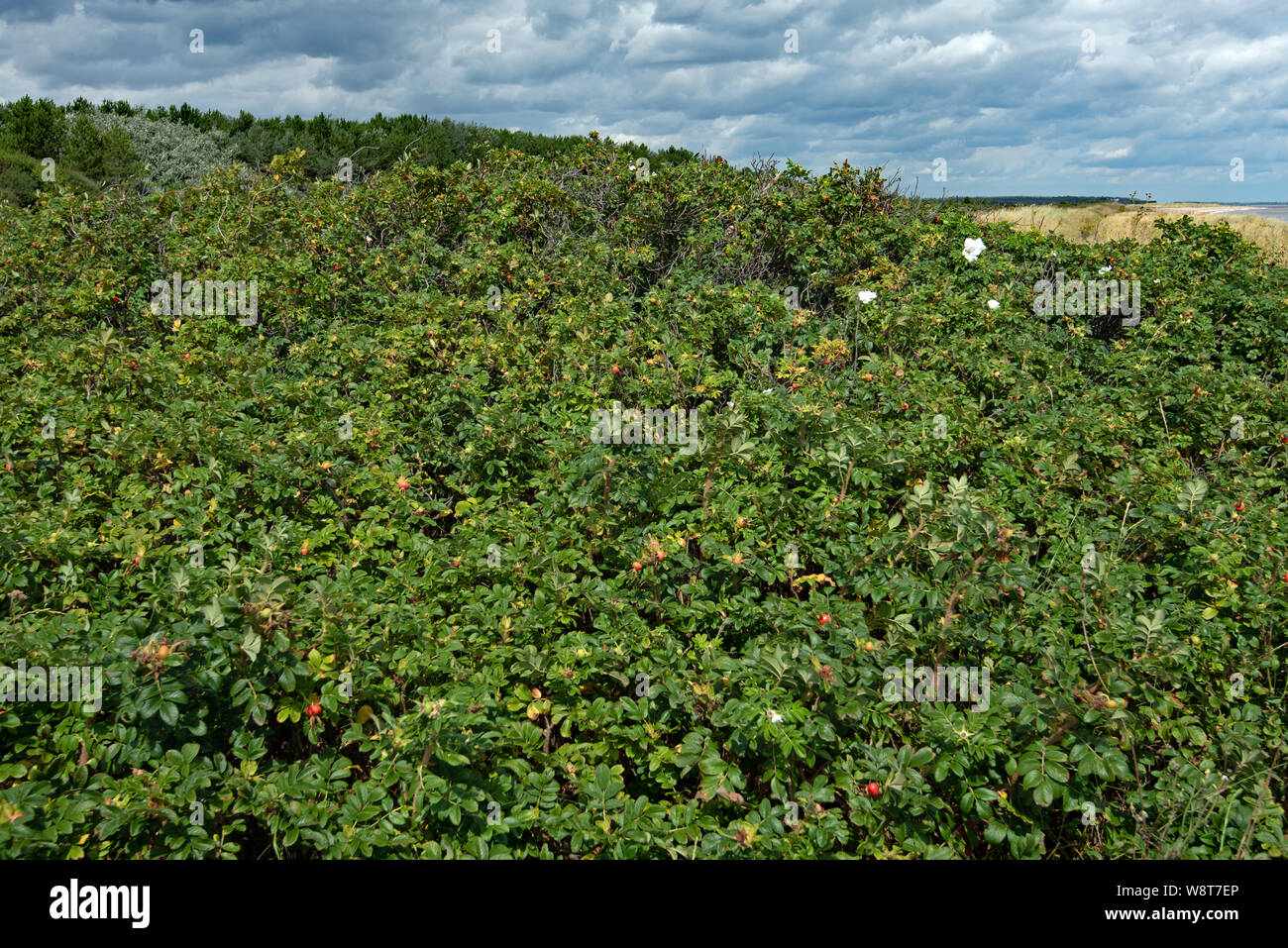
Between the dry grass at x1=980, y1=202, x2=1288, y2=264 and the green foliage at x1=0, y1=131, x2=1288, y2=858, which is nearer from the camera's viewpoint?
the green foliage at x1=0, y1=131, x2=1288, y2=858

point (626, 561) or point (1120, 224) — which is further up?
point (1120, 224)

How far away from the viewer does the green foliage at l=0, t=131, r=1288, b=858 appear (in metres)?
2.63

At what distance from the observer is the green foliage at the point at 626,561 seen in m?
2.63

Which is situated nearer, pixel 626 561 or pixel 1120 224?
pixel 626 561

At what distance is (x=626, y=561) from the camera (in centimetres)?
381

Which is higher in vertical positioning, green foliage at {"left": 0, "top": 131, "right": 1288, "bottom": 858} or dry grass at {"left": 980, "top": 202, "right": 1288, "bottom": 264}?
dry grass at {"left": 980, "top": 202, "right": 1288, "bottom": 264}

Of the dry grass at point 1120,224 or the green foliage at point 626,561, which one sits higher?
the dry grass at point 1120,224

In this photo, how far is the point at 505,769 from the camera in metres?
2.89

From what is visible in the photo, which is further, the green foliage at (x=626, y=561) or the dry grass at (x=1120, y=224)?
the dry grass at (x=1120, y=224)

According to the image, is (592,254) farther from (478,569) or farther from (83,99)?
(83,99)

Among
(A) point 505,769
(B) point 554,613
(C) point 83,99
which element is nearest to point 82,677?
(A) point 505,769
